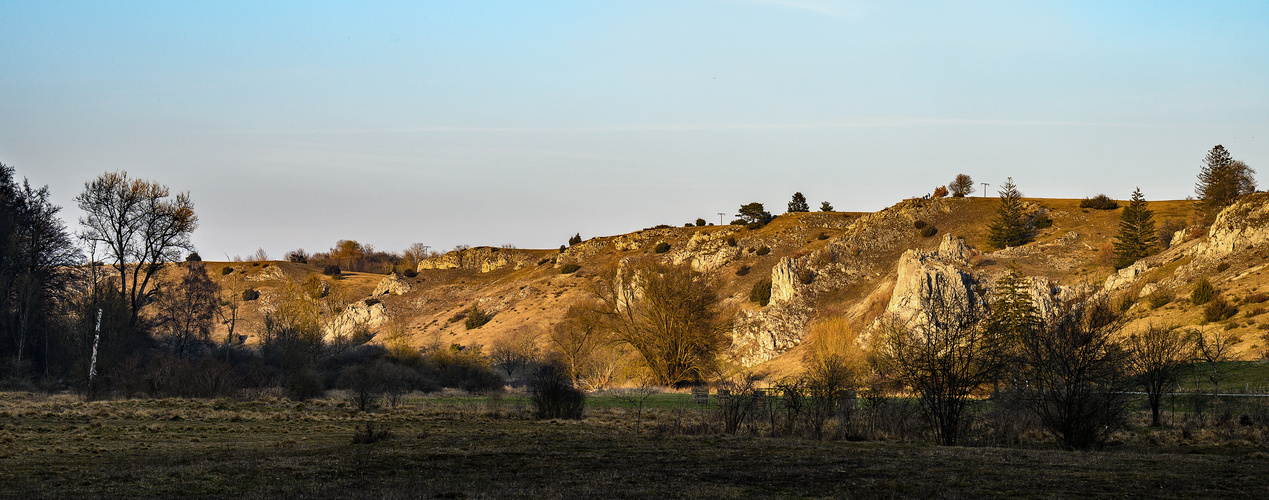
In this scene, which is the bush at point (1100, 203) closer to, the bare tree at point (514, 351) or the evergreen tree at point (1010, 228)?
the evergreen tree at point (1010, 228)

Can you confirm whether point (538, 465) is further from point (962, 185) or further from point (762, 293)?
point (962, 185)

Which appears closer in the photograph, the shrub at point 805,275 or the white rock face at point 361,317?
the shrub at point 805,275

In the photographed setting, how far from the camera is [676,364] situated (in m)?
62.3

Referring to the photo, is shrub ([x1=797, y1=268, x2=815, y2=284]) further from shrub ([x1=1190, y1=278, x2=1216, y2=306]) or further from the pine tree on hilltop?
shrub ([x1=1190, y1=278, x2=1216, y2=306])

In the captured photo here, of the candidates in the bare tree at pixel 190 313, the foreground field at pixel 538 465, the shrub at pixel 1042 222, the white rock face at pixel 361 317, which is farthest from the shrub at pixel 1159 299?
the white rock face at pixel 361 317

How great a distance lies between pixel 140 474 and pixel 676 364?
50.3 metres

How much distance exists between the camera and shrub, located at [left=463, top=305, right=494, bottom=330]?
98.2m

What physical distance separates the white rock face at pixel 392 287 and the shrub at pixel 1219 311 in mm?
95383

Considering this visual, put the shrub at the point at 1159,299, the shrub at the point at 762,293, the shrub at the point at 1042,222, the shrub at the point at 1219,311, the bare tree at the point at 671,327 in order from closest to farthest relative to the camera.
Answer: the shrub at the point at 1219,311, the shrub at the point at 1159,299, the bare tree at the point at 671,327, the shrub at the point at 762,293, the shrub at the point at 1042,222

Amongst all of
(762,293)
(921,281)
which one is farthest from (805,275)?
(921,281)

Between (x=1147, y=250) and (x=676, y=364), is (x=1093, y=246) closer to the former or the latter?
(x=1147, y=250)

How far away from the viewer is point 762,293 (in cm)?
8844

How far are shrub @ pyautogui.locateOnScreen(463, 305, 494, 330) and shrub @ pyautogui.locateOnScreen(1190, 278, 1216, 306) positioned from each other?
7077cm

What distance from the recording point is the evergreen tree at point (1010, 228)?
8950 cm
